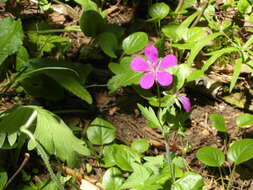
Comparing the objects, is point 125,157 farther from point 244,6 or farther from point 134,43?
point 244,6

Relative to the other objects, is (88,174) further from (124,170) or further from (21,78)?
(21,78)

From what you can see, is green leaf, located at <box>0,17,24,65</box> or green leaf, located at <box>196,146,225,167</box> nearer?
green leaf, located at <box>196,146,225,167</box>

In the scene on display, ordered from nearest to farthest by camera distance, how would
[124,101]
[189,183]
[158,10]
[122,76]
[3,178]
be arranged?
[189,183] → [3,178] → [122,76] → [124,101] → [158,10]

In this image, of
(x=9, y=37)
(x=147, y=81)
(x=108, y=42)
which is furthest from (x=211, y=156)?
(x=9, y=37)

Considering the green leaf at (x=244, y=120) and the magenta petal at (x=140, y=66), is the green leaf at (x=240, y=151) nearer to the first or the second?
the green leaf at (x=244, y=120)

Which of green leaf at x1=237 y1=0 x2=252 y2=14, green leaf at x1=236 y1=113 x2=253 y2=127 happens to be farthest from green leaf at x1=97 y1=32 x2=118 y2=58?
green leaf at x1=237 y1=0 x2=252 y2=14

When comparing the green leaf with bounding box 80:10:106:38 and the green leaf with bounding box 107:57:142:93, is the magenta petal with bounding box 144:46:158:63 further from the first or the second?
the green leaf with bounding box 80:10:106:38
